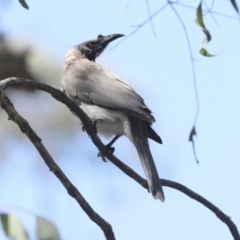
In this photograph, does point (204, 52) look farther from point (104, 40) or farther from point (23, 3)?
point (104, 40)

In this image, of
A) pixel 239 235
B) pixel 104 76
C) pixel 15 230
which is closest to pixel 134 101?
pixel 104 76

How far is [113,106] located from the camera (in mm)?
4383

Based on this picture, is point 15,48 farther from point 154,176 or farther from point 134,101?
point 154,176

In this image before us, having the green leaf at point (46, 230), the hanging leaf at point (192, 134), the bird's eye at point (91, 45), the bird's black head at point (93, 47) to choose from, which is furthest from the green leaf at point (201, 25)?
the bird's eye at point (91, 45)

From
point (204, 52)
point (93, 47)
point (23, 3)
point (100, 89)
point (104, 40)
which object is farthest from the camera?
point (93, 47)

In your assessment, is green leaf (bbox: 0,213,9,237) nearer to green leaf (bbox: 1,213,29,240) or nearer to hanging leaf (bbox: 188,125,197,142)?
green leaf (bbox: 1,213,29,240)

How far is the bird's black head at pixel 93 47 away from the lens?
18.4 feet

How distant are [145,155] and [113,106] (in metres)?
→ 0.53

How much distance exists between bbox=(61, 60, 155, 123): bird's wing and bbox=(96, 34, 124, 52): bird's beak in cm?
23

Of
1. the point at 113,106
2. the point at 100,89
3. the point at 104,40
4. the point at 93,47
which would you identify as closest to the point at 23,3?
the point at 113,106

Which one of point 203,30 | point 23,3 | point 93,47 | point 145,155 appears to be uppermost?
point 203,30

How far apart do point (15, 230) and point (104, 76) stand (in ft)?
8.17

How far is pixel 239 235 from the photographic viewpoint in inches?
131

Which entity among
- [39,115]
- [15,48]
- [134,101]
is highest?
[134,101]
